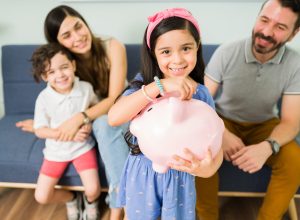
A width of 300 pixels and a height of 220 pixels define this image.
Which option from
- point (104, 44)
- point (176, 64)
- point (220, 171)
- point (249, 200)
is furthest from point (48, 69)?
point (249, 200)

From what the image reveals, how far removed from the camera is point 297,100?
1350 millimetres

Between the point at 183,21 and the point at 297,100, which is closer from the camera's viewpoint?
the point at 183,21

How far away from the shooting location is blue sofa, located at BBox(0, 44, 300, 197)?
57.1 inches

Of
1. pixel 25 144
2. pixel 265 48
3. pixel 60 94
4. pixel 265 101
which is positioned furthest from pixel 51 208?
pixel 265 48

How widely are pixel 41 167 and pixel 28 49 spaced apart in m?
0.79

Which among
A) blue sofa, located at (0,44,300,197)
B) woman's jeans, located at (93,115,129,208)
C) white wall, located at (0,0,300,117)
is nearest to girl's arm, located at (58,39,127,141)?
woman's jeans, located at (93,115,129,208)

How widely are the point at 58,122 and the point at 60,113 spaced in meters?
0.05

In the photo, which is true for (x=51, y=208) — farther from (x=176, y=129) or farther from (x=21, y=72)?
(x=176, y=129)

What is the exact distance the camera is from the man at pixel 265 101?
1272mm

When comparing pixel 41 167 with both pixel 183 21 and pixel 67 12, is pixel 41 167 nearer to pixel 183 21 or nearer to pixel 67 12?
pixel 67 12

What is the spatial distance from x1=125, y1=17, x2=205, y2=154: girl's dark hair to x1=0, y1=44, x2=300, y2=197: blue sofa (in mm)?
546

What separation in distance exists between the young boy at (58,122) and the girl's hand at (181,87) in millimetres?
718

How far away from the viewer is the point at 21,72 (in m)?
1.85

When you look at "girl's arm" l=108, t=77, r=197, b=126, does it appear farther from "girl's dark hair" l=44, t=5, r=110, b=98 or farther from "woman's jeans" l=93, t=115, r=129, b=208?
"girl's dark hair" l=44, t=5, r=110, b=98
